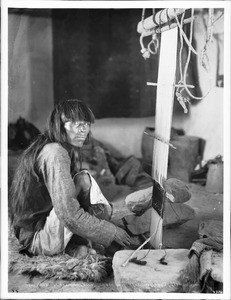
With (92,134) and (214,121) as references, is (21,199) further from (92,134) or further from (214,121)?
(214,121)

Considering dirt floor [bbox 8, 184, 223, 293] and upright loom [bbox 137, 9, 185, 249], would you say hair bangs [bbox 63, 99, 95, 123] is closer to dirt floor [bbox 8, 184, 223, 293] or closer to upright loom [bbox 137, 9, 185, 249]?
upright loom [bbox 137, 9, 185, 249]

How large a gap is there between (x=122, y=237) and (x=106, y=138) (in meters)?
0.34

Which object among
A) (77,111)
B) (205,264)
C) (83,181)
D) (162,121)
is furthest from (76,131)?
(205,264)

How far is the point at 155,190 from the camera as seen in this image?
1516 mm

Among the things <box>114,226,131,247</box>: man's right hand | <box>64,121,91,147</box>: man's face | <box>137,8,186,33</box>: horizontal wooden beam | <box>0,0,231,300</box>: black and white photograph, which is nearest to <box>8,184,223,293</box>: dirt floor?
<box>0,0,231,300</box>: black and white photograph

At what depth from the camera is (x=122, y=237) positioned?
4.94ft

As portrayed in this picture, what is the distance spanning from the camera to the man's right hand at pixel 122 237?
150 cm

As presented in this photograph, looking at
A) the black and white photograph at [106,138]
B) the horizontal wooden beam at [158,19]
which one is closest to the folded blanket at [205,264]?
the black and white photograph at [106,138]

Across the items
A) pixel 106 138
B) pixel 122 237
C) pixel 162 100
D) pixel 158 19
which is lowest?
pixel 122 237

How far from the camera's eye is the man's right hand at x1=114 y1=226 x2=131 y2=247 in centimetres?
150

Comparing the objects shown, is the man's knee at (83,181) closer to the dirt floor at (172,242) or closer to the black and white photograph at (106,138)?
the black and white photograph at (106,138)

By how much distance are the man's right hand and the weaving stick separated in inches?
3.2

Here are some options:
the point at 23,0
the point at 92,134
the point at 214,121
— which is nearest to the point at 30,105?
the point at 92,134

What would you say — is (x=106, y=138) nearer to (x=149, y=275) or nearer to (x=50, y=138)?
(x=50, y=138)
